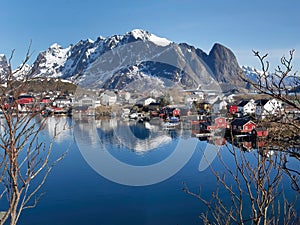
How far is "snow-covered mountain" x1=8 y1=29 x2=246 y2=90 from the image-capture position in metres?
3.93

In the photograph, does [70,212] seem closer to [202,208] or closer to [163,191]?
[163,191]

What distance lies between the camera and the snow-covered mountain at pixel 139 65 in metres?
3.93

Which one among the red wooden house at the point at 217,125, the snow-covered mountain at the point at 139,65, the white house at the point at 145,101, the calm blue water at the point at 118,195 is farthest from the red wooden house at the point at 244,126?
the white house at the point at 145,101

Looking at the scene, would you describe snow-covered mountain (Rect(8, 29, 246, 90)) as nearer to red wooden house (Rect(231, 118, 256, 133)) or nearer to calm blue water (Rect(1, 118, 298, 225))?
calm blue water (Rect(1, 118, 298, 225))

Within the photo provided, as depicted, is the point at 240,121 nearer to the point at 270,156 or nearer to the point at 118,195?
the point at 118,195

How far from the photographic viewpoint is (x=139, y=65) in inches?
825

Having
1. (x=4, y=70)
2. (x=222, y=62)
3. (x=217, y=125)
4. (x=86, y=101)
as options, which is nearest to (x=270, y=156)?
(x=4, y=70)

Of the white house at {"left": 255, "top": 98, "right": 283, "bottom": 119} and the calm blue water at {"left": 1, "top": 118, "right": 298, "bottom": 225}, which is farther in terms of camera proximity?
the calm blue water at {"left": 1, "top": 118, "right": 298, "bottom": 225}

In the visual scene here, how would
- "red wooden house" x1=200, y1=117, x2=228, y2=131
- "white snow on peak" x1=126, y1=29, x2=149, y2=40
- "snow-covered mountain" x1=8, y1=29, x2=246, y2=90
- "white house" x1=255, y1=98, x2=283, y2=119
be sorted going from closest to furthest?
1. "white house" x1=255, y1=98, x2=283, y2=119
2. "snow-covered mountain" x1=8, y1=29, x2=246, y2=90
3. "red wooden house" x1=200, y1=117, x2=228, y2=131
4. "white snow on peak" x1=126, y1=29, x2=149, y2=40

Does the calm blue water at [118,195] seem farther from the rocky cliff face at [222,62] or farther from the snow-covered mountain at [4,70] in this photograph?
the rocky cliff face at [222,62]

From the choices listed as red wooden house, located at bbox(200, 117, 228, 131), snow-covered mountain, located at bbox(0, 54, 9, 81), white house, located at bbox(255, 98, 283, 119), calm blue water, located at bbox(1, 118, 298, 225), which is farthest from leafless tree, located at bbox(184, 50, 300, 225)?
red wooden house, located at bbox(200, 117, 228, 131)

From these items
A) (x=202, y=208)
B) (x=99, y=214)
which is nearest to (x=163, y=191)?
(x=202, y=208)

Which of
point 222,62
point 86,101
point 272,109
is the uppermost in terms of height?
point 222,62

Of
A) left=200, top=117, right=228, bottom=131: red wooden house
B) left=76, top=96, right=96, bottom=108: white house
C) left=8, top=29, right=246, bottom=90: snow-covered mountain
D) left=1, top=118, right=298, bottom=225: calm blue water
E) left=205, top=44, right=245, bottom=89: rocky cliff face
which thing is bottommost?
left=1, top=118, right=298, bottom=225: calm blue water
